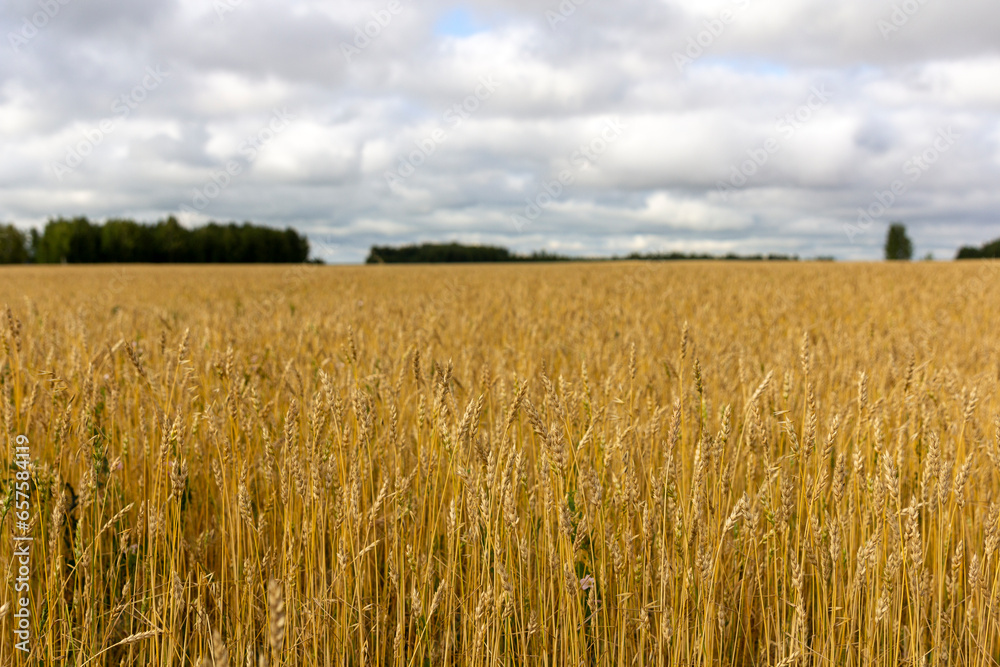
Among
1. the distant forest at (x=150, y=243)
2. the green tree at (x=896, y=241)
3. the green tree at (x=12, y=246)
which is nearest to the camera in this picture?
the distant forest at (x=150, y=243)

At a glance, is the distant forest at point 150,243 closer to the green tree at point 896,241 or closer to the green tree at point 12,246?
the green tree at point 12,246

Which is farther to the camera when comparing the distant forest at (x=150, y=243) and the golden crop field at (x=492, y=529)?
the distant forest at (x=150, y=243)

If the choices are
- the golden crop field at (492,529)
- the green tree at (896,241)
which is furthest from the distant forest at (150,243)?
the green tree at (896,241)

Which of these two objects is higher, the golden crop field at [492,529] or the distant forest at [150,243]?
the distant forest at [150,243]

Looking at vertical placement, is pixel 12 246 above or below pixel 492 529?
above

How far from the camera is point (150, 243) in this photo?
67.4 meters

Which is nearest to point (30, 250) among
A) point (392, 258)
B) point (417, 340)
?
point (392, 258)

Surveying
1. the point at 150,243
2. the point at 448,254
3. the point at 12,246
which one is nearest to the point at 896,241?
the point at 448,254

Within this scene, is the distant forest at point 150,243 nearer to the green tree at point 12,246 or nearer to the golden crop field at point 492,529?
the green tree at point 12,246

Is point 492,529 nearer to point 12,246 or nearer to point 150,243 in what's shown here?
point 150,243

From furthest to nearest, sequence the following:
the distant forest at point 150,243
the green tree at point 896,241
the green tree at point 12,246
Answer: the green tree at point 896,241 < the green tree at point 12,246 < the distant forest at point 150,243

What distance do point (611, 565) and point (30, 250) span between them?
101 m

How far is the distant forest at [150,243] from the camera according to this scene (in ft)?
218

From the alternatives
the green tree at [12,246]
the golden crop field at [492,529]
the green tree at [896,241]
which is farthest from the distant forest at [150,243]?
the green tree at [896,241]
